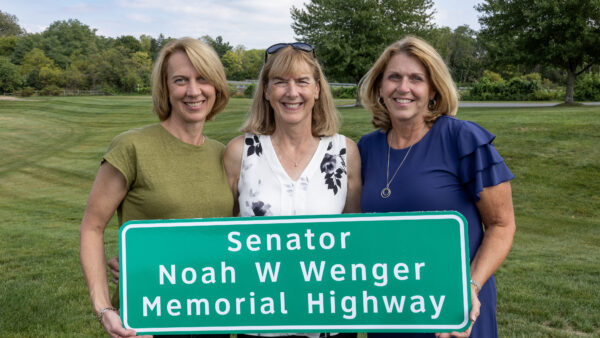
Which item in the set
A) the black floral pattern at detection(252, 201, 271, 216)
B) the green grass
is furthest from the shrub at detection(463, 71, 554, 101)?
the black floral pattern at detection(252, 201, 271, 216)

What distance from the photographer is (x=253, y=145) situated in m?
2.70

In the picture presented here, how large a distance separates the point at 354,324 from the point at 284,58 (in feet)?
4.66

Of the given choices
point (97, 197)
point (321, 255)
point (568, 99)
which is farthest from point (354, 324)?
point (568, 99)

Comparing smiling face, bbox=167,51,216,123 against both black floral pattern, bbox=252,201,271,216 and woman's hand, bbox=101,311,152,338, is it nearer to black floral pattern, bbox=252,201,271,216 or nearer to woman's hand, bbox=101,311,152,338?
black floral pattern, bbox=252,201,271,216

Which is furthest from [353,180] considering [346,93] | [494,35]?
[346,93]

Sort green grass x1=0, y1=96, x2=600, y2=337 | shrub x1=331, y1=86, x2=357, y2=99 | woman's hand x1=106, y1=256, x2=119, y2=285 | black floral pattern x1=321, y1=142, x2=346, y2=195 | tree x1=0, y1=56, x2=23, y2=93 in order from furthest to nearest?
tree x1=0, y1=56, x2=23, y2=93
shrub x1=331, y1=86, x2=357, y2=99
green grass x1=0, y1=96, x2=600, y2=337
black floral pattern x1=321, y1=142, x2=346, y2=195
woman's hand x1=106, y1=256, x2=119, y2=285

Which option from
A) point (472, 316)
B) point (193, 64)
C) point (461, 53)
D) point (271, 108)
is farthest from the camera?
point (461, 53)

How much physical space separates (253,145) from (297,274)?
880 mm

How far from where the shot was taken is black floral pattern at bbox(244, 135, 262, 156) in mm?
2668

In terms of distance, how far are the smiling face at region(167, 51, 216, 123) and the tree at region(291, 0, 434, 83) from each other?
93.8 ft

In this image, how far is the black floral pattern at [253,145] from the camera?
2.67 metres

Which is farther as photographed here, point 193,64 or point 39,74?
point 39,74

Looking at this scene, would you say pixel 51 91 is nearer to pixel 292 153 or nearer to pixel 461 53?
pixel 461 53

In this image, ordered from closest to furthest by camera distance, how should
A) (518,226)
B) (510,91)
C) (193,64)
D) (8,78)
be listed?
1. (193,64)
2. (518,226)
3. (510,91)
4. (8,78)
